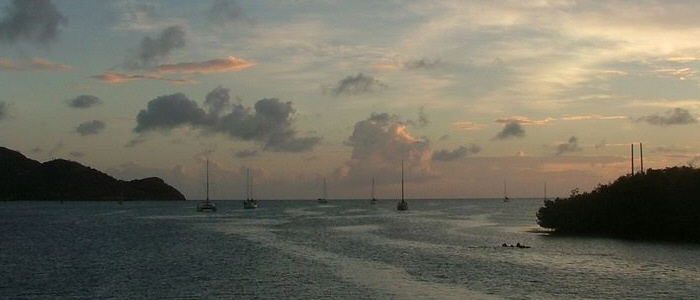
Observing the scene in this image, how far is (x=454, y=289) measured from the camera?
182ft

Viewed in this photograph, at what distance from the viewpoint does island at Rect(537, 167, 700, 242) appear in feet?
335

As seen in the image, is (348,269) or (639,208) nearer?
(348,269)

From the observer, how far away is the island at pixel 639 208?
335 feet

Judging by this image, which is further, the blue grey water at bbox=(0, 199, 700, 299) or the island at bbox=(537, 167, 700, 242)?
the island at bbox=(537, 167, 700, 242)

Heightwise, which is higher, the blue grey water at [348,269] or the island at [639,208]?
the island at [639,208]

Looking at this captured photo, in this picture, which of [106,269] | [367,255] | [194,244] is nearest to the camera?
[106,269]

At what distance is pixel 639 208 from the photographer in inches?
4348

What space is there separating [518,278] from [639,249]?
3079 cm

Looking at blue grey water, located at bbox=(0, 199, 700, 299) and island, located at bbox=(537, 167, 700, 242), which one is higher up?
island, located at bbox=(537, 167, 700, 242)

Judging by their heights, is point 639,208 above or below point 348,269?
above

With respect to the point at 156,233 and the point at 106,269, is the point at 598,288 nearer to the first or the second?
the point at 106,269

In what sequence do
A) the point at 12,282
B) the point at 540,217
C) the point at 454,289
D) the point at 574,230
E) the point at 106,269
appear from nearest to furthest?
the point at 454,289, the point at 12,282, the point at 106,269, the point at 574,230, the point at 540,217

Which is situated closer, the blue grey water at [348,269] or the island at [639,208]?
the blue grey water at [348,269]

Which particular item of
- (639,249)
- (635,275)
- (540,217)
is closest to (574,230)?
(540,217)
